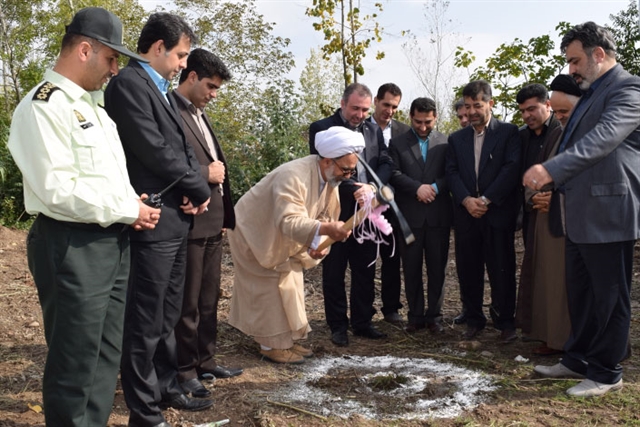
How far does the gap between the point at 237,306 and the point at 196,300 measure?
2.71 feet

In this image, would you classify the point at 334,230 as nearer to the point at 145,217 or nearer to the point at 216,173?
the point at 216,173

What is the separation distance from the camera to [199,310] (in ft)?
14.0

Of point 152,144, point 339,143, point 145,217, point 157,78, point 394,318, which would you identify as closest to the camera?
point 145,217

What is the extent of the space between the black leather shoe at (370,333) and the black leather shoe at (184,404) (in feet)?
6.73

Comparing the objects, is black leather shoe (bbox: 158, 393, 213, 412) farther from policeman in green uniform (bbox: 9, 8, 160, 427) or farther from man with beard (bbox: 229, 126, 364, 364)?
man with beard (bbox: 229, 126, 364, 364)

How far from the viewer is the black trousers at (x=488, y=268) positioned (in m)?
5.31

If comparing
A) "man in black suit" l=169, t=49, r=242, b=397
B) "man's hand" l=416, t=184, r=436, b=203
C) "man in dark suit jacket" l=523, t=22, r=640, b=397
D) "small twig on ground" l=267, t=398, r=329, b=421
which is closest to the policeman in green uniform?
"man in black suit" l=169, t=49, r=242, b=397

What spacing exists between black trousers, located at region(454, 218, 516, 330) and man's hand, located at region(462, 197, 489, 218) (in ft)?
0.49

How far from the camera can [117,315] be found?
2.94 metres

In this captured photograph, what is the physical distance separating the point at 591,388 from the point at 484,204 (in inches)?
68.3

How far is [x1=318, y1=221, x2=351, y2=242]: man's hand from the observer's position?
13.3 ft

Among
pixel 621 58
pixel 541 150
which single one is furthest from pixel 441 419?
pixel 621 58

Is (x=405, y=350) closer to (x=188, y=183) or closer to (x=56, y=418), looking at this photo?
(x=188, y=183)

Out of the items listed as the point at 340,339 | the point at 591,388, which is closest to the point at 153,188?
the point at 340,339
